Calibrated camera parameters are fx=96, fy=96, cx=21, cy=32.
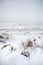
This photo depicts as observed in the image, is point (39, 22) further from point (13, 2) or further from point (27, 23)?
point (13, 2)

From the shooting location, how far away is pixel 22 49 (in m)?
1.39

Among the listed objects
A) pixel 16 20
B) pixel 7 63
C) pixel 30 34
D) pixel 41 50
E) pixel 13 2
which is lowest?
pixel 7 63

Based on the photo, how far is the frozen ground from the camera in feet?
4.40

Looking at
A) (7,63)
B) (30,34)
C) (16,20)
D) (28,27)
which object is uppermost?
(16,20)

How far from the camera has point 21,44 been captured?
4.70 ft

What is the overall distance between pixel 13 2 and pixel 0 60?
2.96ft

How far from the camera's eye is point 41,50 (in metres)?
1.39

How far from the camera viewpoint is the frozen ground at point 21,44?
1.34 m

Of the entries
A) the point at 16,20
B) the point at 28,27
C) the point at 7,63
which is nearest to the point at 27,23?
the point at 28,27

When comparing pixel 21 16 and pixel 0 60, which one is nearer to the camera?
pixel 0 60

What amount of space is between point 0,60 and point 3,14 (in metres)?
0.71

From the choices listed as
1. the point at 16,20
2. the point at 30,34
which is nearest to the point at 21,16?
the point at 16,20

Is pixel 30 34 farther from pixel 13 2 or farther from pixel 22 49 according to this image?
pixel 13 2

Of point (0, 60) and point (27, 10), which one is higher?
point (27, 10)
